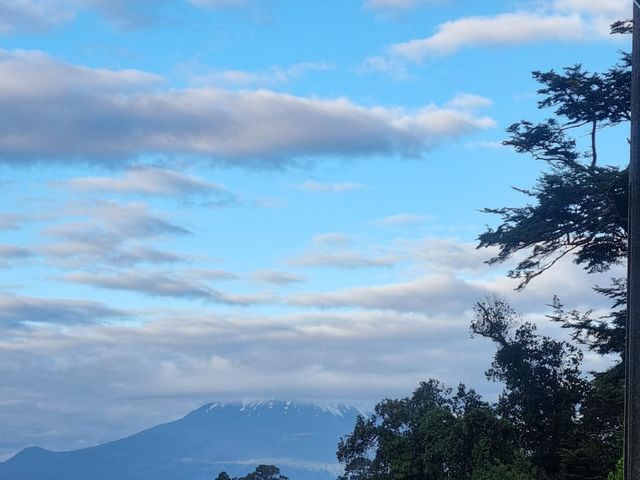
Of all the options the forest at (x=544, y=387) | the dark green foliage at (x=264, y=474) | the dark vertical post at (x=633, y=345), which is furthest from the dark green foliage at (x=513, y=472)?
the dark vertical post at (x=633, y=345)

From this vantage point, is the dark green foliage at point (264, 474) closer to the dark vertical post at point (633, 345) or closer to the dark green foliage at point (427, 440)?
the dark green foliage at point (427, 440)

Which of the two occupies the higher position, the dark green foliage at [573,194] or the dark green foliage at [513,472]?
the dark green foliage at [573,194]

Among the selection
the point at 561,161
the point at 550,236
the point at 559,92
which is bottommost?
the point at 550,236

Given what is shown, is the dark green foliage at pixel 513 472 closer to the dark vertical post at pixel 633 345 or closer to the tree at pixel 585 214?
the tree at pixel 585 214

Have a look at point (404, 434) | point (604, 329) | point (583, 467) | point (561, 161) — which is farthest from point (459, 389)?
point (561, 161)

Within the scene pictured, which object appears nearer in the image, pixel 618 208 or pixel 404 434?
pixel 618 208

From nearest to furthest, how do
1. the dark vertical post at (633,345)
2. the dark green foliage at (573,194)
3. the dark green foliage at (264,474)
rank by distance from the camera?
the dark vertical post at (633,345) → the dark green foliage at (573,194) → the dark green foliage at (264,474)

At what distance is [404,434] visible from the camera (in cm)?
5084

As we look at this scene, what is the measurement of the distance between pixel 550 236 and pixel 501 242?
1588mm

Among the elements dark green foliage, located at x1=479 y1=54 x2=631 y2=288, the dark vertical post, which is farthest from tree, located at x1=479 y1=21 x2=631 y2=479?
the dark vertical post

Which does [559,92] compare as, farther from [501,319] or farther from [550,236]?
[501,319]

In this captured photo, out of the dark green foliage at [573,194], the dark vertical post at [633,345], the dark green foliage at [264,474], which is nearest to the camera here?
the dark vertical post at [633,345]

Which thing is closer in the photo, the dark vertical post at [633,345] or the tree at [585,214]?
the dark vertical post at [633,345]

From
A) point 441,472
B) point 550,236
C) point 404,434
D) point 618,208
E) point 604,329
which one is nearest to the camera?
point 618,208
